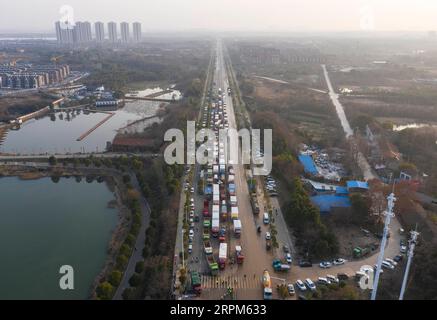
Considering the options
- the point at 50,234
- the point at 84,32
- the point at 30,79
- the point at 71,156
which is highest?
the point at 84,32

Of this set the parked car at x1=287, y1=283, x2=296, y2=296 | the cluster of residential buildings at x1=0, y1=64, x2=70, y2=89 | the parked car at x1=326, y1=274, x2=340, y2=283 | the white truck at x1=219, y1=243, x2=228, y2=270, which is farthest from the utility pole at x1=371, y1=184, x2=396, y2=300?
the cluster of residential buildings at x1=0, y1=64, x2=70, y2=89

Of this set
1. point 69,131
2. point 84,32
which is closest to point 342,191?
point 69,131

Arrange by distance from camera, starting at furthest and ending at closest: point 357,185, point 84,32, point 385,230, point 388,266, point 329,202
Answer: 1. point 84,32
2. point 357,185
3. point 329,202
4. point 388,266
5. point 385,230

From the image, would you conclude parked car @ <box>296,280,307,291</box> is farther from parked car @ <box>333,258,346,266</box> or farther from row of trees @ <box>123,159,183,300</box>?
row of trees @ <box>123,159,183,300</box>

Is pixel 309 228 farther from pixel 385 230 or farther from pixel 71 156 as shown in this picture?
pixel 71 156

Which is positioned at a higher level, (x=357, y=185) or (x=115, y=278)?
(x=357, y=185)

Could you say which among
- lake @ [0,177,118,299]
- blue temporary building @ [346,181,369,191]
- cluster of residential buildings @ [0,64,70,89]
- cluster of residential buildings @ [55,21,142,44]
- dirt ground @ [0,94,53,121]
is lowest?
lake @ [0,177,118,299]

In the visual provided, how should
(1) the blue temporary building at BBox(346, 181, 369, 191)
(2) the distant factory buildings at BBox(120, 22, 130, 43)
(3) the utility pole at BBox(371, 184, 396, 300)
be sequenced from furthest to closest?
(2) the distant factory buildings at BBox(120, 22, 130, 43) → (1) the blue temporary building at BBox(346, 181, 369, 191) → (3) the utility pole at BBox(371, 184, 396, 300)
